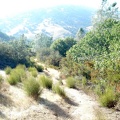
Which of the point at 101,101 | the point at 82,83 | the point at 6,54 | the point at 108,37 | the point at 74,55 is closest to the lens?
the point at 101,101

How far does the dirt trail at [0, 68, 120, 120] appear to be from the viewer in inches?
258

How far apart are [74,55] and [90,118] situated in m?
11.1

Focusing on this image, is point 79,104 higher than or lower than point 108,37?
lower

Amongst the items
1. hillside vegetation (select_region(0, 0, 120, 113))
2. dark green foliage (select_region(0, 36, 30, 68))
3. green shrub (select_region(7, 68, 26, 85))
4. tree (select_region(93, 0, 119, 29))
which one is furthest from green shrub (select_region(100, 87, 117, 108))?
tree (select_region(93, 0, 119, 29))

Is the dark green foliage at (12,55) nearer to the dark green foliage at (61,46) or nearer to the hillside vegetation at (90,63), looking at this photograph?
the hillside vegetation at (90,63)

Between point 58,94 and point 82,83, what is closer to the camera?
point 58,94

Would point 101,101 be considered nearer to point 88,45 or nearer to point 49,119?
point 49,119

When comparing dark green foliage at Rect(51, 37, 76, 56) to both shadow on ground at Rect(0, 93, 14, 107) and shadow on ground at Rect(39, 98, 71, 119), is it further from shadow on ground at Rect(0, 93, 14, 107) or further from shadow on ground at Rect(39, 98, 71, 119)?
shadow on ground at Rect(0, 93, 14, 107)

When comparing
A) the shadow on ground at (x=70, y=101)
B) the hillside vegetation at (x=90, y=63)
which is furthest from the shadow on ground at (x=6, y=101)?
the shadow on ground at (x=70, y=101)

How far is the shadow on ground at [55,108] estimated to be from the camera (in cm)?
692

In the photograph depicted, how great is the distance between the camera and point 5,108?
6840 millimetres

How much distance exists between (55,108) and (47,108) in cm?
26

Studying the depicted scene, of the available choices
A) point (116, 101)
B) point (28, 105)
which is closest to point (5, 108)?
point (28, 105)

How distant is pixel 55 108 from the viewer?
7.38m
